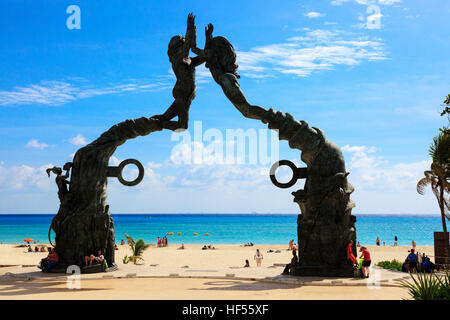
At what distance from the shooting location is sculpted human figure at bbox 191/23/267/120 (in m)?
12.8

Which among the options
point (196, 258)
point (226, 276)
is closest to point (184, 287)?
point (226, 276)

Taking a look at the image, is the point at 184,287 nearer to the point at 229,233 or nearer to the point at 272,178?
the point at 272,178

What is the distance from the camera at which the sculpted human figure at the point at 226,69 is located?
12814mm

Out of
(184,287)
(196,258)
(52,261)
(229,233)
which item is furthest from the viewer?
(229,233)

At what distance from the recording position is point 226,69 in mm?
13156

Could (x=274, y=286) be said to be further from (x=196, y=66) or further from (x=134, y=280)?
(x=196, y=66)

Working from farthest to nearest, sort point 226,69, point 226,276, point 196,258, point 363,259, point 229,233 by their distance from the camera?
point 229,233 → point 196,258 → point 226,69 → point 226,276 → point 363,259

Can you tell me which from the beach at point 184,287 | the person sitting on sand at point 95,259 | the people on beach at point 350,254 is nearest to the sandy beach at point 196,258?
the person sitting on sand at point 95,259

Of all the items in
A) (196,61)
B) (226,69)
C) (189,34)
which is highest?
(189,34)

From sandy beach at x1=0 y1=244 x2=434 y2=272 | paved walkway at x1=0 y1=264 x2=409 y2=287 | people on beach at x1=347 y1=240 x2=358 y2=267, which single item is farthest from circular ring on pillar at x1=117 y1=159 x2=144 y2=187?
people on beach at x1=347 y1=240 x2=358 y2=267

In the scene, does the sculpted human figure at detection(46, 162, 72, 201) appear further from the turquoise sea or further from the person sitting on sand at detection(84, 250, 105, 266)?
the turquoise sea

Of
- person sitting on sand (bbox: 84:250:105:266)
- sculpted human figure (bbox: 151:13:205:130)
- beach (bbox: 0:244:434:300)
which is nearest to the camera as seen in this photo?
beach (bbox: 0:244:434:300)

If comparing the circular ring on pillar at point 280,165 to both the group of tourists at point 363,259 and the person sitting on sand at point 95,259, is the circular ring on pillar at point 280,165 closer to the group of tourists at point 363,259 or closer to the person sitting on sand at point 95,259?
the group of tourists at point 363,259

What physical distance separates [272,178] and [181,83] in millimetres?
4205
